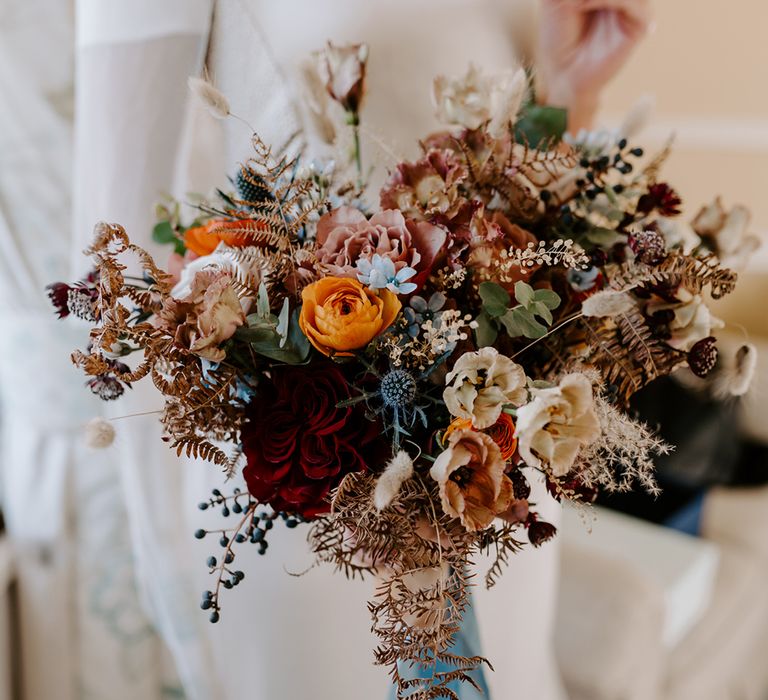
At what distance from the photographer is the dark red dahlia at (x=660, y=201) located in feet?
1.97

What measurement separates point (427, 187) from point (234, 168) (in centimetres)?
27

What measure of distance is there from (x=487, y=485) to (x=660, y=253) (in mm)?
206

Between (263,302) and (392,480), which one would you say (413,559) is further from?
(263,302)

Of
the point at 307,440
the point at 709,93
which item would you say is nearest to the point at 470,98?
the point at 307,440

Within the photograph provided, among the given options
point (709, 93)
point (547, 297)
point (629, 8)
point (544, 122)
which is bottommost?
point (547, 297)

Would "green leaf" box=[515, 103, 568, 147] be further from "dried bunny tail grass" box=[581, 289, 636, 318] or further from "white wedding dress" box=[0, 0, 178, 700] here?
"white wedding dress" box=[0, 0, 178, 700]

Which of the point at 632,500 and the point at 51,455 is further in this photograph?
the point at 632,500

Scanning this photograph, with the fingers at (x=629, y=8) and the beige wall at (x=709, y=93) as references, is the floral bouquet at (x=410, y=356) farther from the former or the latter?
the beige wall at (x=709, y=93)

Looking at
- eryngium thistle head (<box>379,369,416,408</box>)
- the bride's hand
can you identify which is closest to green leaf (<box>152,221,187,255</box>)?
eryngium thistle head (<box>379,369,416,408</box>)

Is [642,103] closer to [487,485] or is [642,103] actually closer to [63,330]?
[487,485]

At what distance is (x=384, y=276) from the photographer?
457mm

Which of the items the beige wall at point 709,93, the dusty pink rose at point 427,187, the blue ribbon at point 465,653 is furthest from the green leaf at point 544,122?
the beige wall at point 709,93

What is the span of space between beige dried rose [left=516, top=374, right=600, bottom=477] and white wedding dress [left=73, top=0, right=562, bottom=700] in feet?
1.06

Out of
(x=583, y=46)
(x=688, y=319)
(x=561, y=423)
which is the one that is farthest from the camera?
(x=583, y=46)
